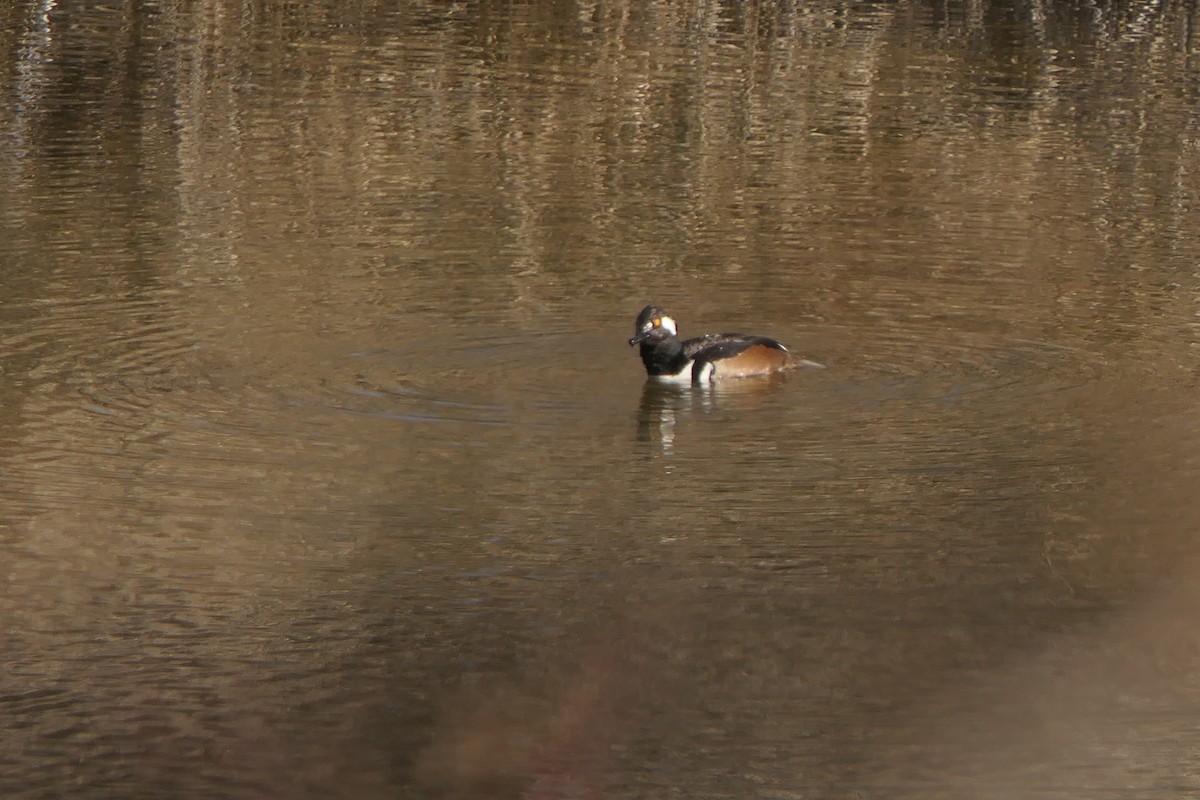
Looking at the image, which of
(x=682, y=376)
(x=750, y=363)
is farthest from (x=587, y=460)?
(x=750, y=363)

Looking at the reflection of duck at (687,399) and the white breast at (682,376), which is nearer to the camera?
the reflection of duck at (687,399)

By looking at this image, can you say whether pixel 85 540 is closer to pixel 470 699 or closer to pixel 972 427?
pixel 470 699

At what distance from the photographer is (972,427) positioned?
11141mm

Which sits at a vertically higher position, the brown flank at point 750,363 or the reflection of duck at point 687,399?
the brown flank at point 750,363

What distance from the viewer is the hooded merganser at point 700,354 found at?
12.2 metres

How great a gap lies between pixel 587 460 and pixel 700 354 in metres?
1.93

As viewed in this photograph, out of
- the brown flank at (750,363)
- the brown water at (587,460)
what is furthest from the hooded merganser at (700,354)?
the brown water at (587,460)

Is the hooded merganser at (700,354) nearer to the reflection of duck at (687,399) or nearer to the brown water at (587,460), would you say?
the reflection of duck at (687,399)

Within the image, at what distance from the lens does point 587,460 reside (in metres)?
10.6

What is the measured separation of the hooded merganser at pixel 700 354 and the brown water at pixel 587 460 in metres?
0.17

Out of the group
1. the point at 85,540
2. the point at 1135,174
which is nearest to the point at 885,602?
the point at 85,540

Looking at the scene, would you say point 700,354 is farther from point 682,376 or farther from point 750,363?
point 750,363

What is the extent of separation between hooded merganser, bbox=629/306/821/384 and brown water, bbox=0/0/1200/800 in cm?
17

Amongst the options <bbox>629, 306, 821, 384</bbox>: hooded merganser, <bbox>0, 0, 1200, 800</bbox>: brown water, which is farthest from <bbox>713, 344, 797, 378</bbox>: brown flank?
<bbox>0, 0, 1200, 800</bbox>: brown water
